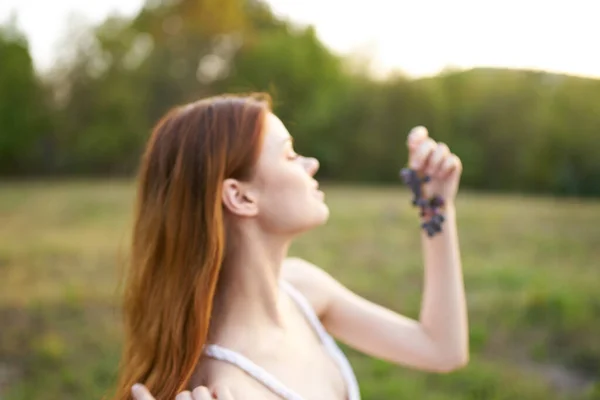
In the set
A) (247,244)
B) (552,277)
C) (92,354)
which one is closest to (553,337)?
(552,277)

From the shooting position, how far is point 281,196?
2.90 ft

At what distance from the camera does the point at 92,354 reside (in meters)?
2.81

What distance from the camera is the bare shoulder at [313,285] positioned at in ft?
3.51

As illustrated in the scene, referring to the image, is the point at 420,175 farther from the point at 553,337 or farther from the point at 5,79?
Result: the point at 5,79

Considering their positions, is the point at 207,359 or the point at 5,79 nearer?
the point at 207,359

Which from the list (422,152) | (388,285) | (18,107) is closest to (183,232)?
(422,152)

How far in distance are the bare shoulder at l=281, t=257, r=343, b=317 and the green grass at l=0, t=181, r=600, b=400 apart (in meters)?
1.18

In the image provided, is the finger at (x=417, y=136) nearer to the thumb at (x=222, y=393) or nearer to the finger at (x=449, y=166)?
the finger at (x=449, y=166)

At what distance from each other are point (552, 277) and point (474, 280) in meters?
0.38

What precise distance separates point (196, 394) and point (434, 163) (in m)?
0.47

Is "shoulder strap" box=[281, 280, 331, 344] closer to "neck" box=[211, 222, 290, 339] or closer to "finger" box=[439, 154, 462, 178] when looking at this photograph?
"neck" box=[211, 222, 290, 339]

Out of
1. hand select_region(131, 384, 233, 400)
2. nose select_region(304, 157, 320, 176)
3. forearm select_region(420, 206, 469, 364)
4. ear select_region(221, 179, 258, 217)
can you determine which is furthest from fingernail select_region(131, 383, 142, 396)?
forearm select_region(420, 206, 469, 364)

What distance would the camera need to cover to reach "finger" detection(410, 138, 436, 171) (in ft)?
3.24

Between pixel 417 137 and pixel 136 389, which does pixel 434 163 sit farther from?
pixel 136 389
